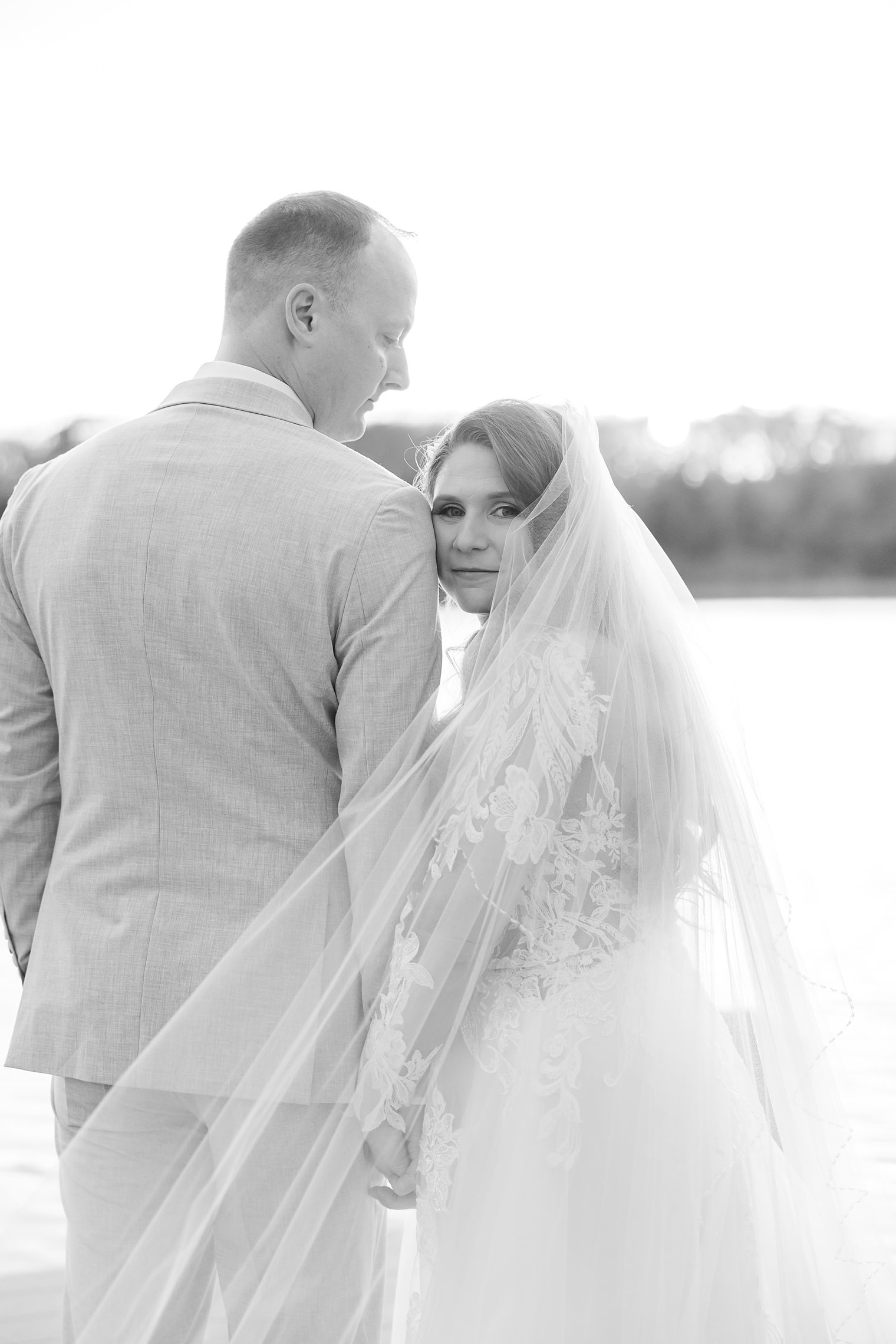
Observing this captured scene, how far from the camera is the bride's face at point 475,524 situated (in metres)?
1.74

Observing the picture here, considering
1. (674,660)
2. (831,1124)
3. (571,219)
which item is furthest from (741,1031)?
(571,219)

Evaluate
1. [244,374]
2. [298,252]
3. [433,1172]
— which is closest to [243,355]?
[244,374]

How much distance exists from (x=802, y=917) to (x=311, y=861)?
2.53 feet

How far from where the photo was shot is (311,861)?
1473 mm

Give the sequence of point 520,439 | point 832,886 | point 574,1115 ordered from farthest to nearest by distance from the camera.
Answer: point 832,886 < point 520,439 < point 574,1115

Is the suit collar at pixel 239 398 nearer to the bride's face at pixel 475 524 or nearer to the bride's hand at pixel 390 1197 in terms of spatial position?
→ the bride's face at pixel 475 524

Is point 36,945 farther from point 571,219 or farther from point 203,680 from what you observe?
point 571,219

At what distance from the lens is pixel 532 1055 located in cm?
155

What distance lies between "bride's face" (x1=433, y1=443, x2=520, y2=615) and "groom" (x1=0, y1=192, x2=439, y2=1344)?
0.79 ft

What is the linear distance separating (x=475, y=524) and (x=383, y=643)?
15.0 inches

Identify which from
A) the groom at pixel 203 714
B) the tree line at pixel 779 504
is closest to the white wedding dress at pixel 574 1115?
the groom at pixel 203 714

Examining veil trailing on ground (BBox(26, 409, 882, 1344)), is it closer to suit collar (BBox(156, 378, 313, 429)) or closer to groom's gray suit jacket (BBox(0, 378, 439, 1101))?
groom's gray suit jacket (BBox(0, 378, 439, 1101))

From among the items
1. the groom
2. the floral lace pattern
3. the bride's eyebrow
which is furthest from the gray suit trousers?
the bride's eyebrow

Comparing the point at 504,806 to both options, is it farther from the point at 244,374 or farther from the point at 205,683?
the point at 244,374
